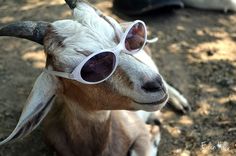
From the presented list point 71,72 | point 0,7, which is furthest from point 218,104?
point 0,7

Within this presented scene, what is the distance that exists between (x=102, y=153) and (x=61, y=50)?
89cm

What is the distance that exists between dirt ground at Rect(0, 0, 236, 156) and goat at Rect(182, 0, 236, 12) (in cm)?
6

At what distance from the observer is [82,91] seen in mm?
3320

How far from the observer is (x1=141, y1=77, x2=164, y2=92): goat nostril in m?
3.07

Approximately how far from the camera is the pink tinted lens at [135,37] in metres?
3.29

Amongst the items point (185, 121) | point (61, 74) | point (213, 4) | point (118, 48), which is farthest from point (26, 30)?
point (213, 4)

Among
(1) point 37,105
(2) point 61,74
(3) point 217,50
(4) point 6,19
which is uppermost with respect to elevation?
(2) point 61,74

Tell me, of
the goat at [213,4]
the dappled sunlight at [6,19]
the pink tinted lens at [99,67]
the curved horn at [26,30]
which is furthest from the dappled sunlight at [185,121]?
the dappled sunlight at [6,19]

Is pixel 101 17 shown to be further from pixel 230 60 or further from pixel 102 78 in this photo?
pixel 230 60

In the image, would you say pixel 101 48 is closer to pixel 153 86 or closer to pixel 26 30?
pixel 153 86

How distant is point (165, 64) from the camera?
5.15 meters

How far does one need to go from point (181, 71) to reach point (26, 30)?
2.14 metres

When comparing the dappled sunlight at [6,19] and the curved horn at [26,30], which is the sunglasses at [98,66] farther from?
the dappled sunlight at [6,19]

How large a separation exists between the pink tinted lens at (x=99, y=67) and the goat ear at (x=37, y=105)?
31 centimetres
